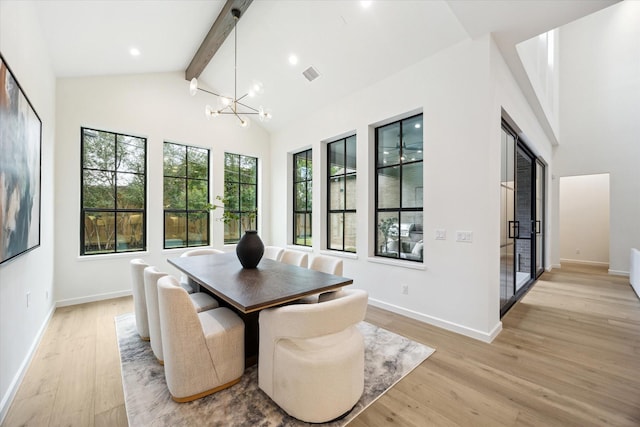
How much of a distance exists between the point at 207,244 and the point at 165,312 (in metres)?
3.65

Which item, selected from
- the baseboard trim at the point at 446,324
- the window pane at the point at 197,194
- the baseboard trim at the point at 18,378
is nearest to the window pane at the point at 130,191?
the window pane at the point at 197,194

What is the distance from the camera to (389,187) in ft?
12.5

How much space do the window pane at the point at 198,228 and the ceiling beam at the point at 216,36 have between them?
8.30 feet

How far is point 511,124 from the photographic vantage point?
351 cm

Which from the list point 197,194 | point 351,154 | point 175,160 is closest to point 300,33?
point 351,154

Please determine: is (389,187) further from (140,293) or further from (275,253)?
(140,293)

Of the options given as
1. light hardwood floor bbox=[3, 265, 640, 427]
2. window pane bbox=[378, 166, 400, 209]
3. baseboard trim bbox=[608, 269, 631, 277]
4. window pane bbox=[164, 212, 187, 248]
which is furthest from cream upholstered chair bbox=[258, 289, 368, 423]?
baseboard trim bbox=[608, 269, 631, 277]

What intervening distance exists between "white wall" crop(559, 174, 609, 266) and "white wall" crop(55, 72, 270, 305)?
9217 mm

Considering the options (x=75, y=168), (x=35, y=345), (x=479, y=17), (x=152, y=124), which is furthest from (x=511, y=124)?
(x=75, y=168)

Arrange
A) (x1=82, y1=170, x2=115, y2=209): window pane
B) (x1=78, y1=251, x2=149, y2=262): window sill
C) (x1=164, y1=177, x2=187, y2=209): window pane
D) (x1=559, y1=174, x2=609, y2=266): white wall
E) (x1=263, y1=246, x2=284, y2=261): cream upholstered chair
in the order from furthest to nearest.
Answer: (x1=559, y1=174, x2=609, y2=266): white wall, (x1=164, y1=177, x2=187, y2=209): window pane, (x1=82, y1=170, x2=115, y2=209): window pane, (x1=78, y1=251, x2=149, y2=262): window sill, (x1=263, y1=246, x2=284, y2=261): cream upholstered chair

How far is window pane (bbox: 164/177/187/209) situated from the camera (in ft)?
15.4

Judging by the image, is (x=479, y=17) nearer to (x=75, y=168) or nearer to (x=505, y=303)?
(x=505, y=303)

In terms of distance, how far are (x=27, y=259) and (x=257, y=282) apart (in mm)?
2162

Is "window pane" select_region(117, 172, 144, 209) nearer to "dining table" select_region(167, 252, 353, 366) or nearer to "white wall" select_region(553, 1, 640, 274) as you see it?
"dining table" select_region(167, 252, 353, 366)
